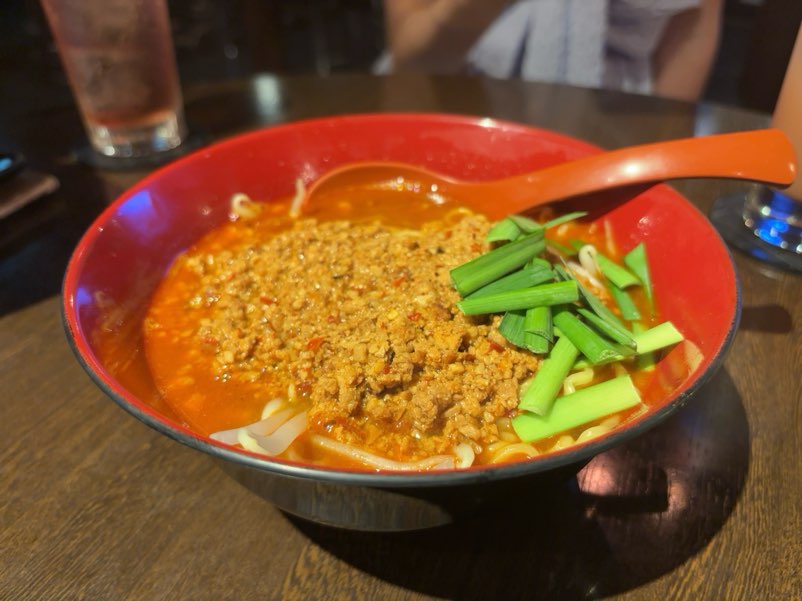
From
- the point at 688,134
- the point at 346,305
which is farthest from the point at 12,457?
the point at 688,134

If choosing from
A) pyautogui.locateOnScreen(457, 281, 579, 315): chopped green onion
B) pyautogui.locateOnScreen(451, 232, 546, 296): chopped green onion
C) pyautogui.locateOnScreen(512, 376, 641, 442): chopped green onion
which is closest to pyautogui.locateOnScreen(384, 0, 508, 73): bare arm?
pyautogui.locateOnScreen(451, 232, 546, 296): chopped green onion

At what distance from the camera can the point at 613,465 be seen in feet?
3.51

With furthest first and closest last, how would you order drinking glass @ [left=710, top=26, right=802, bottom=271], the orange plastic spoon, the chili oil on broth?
drinking glass @ [left=710, top=26, right=802, bottom=271] < the orange plastic spoon < the chili oil on broth

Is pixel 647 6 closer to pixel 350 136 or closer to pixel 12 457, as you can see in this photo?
pixel 350 136

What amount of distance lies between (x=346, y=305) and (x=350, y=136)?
2.09 feet

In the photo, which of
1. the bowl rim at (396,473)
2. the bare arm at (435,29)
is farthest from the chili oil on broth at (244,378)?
the bare arm at (435,29)

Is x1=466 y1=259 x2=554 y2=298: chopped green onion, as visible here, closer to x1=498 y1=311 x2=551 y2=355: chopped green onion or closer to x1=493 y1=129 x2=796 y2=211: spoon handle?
x1=498 y1=311 x2=551 y2=355: chopped green onion

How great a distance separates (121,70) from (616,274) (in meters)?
1.65

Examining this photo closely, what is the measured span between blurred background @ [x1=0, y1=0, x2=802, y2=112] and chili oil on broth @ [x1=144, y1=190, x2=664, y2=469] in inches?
133

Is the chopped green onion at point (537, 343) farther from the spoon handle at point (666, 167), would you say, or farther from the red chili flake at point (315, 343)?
the spoon handle at point (666, 167)

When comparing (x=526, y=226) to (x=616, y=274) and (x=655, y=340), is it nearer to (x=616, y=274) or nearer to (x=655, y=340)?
(x=616, y=274)

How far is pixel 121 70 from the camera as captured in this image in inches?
78.6

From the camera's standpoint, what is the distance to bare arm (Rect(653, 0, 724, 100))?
2.99m

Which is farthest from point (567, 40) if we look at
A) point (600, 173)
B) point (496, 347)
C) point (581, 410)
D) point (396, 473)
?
point (396, 473)
